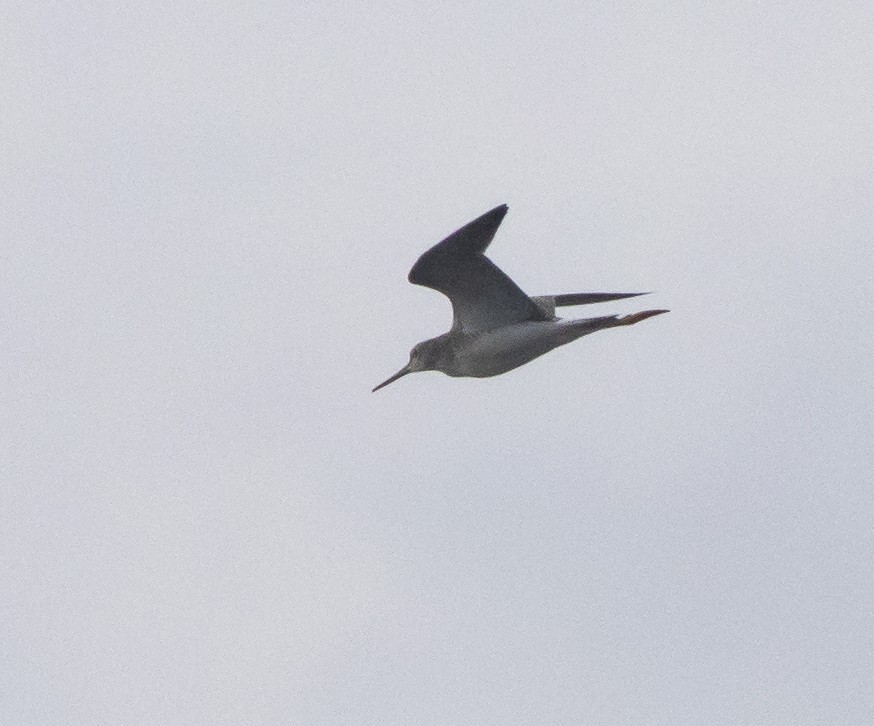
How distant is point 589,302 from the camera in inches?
900

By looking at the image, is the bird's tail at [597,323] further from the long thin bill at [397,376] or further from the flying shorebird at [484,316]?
the long thin bill at [397,376]

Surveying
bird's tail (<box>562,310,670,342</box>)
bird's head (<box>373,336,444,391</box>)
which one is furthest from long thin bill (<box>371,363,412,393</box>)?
bird's tail (<box>562,310,670,342</box>)

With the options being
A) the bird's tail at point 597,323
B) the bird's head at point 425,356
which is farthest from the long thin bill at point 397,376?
the bird's tail at point 597,323

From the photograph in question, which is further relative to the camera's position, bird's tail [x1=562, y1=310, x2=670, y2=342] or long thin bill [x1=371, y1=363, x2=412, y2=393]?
long thin bill [x1=371, y1=363, x2=412, y2=393]

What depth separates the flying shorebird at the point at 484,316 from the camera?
20.0 metres

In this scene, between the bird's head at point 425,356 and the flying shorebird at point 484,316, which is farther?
the bird's head at point 425,356

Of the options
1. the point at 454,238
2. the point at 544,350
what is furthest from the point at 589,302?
the point at 454,238

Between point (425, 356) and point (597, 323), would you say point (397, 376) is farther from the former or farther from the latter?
point (597, 323)

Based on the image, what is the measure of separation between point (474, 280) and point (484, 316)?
66 cm

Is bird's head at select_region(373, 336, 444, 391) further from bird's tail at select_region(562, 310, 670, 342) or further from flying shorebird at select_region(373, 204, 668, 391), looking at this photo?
bird's tail at select_region(562, 310, 670, 342)

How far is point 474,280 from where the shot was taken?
20.5m

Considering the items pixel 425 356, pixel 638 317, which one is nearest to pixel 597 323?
pixel 638 317

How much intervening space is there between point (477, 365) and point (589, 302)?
2058 millimetres

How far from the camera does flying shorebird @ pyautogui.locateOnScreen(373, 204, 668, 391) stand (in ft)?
65.5
